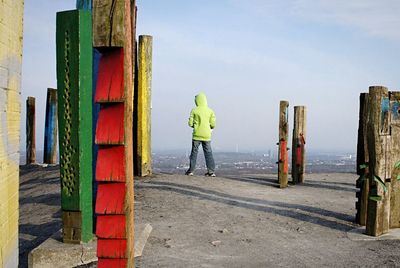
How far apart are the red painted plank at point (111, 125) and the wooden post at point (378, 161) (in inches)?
156

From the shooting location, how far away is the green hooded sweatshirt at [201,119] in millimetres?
11133

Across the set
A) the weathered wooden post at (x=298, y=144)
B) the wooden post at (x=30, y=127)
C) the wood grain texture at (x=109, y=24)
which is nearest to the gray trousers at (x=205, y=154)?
the weathered wooden post at (x=298, y=144)

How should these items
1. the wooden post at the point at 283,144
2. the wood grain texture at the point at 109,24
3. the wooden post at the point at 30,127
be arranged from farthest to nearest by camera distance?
the wooden post at the point at 30,127 → the wooden post at the point at 283,144 → the wood grain texture at the point at 109,24

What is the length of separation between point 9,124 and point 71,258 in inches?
98.1

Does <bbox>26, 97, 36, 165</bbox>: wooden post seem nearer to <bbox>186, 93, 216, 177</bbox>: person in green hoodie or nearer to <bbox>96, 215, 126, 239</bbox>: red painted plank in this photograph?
<bbox>186, 93, 216, 177</bbox>: person in green hoodie

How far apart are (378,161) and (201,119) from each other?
628cm

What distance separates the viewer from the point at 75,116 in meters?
4.03

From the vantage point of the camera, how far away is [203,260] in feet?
14.0

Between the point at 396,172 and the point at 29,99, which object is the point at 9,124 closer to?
the point at 396,172

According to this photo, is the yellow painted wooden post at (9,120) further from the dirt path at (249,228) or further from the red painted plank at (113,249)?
the dirt path at (249,228)

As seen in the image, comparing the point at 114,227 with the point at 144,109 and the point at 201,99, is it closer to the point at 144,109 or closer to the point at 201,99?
the point at 144,109

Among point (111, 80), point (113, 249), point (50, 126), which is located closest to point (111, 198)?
point (113, 249)

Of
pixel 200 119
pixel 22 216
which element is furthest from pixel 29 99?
pixel 22 216

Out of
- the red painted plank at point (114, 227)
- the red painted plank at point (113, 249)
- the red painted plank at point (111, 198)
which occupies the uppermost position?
the red painted plank at point (111, 198)
